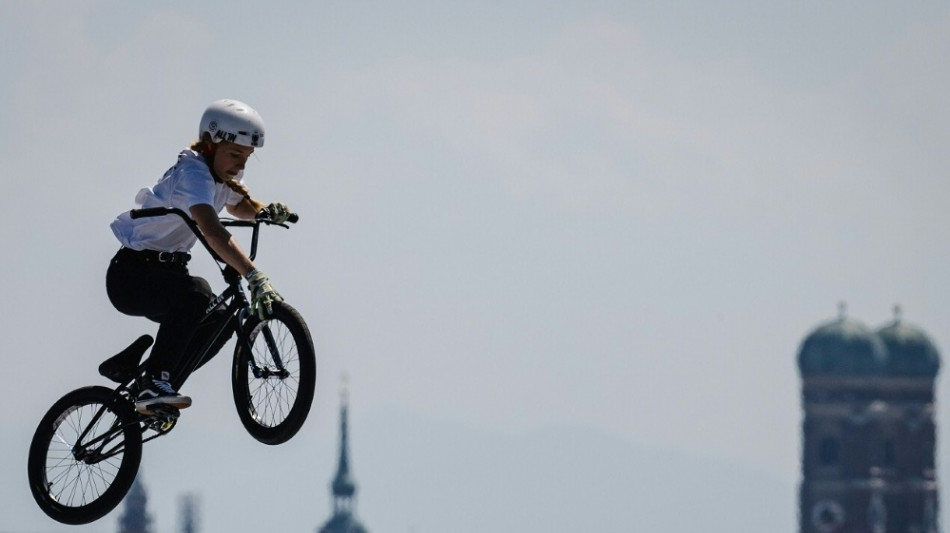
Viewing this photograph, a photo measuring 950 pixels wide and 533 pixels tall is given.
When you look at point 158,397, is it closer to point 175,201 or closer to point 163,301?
point 163,301

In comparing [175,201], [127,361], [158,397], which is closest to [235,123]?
[175,201]

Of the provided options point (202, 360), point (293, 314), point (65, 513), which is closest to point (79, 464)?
point (65, 513)

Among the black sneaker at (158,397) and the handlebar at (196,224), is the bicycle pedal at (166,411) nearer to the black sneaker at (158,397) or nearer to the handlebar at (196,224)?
the black sneaker at (158,397)

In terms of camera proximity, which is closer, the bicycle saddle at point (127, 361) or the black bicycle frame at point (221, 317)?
the black bicycle frame at point (221, 317)

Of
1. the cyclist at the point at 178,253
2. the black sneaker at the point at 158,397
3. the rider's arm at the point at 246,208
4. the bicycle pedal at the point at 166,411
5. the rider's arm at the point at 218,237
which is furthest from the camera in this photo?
the rider's arm at the point at 246,208

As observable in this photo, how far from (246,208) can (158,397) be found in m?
1.72

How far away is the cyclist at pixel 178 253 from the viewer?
54.6 ft

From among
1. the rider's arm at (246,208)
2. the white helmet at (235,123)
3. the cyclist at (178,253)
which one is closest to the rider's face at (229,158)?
the cyclist at (178,253)

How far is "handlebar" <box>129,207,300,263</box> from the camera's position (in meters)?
16.7

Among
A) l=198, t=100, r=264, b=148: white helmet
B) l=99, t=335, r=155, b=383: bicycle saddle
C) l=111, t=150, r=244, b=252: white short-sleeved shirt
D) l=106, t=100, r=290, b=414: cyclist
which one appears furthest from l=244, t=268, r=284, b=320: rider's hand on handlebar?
l=99, t=335, r=155, b=383: bicycle saddle

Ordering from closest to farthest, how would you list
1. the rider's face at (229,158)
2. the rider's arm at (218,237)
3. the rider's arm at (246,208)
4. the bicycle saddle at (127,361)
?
the rider's arm at (218,237) < the rider's face at (229,158) < the rider's arm at (246,208) < the bicycle saddle at (127,361)

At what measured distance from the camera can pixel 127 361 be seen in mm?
18188

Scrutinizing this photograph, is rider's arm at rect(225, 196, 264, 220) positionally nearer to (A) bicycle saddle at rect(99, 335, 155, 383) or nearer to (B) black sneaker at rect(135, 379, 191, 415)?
(A) bicycle saddle at rect(99, 335, 155, 383)

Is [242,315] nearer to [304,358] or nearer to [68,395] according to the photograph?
[304,358]
